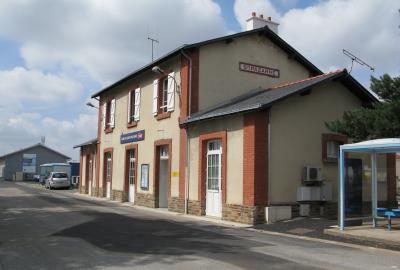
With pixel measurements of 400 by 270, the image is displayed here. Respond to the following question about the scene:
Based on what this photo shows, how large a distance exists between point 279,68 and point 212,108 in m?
4.57

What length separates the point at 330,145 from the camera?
17.6m

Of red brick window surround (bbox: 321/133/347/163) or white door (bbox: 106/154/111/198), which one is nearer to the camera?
red brick window surround (bbox: 321/133/347/163)

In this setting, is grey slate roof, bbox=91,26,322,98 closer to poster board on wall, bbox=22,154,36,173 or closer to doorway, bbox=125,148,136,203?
doorway, bbox=125,148,136,203

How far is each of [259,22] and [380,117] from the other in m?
10.3

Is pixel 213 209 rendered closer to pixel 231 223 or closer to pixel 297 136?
pixel 231 223

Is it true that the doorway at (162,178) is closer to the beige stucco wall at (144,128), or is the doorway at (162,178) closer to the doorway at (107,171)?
the beige stucco wall at (144,128)

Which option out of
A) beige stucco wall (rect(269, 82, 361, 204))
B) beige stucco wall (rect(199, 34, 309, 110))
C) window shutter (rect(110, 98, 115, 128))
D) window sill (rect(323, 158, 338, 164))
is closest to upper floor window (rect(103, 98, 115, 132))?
window shutter (rect(110, 98, 115, 128))

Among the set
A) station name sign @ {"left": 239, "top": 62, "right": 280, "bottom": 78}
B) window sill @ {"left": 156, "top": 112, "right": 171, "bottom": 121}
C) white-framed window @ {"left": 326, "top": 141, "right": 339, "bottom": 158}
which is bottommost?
white-framed window @ {"left": 326, "top": 141, "right": 339, "bottom": 158}

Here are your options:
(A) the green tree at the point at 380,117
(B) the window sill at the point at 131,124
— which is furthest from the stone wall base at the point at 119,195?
(A) the green tree at the point at 380,117

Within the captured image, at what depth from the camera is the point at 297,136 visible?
1641 cm

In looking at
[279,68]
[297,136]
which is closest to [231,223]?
[297,136]

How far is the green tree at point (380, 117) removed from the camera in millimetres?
13055

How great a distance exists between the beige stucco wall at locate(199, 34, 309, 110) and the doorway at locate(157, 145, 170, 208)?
3.77m

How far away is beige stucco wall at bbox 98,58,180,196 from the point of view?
20188mm
